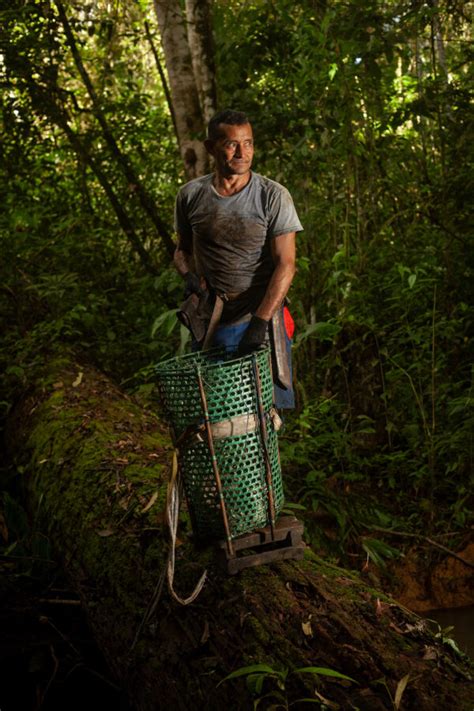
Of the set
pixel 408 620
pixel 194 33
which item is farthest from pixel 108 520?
pixel 194 33

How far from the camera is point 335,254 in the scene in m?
5.45

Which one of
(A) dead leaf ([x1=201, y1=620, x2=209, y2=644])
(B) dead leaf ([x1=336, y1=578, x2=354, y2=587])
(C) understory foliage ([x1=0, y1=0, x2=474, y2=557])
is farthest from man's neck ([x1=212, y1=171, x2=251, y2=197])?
(A) dead leaf ([x1=201, y1=620, x2=209, y2=644])

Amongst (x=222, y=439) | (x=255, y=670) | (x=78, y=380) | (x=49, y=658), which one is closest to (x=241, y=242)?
(x=222, y=439)

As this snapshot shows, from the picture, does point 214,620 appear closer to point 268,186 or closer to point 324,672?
point 324,672

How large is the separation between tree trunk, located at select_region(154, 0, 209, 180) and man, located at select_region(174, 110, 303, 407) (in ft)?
10.5

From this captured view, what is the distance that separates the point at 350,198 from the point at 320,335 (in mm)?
1332

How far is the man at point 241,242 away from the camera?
3250 mm

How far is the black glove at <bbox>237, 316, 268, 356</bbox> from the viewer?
326cm

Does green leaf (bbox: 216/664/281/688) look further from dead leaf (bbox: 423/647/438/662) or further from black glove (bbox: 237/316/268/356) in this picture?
black glove (bbox: 237/316/268/356)

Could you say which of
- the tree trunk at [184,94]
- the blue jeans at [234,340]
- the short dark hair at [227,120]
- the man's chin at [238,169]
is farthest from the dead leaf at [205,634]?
the tree trunk at [184,94]

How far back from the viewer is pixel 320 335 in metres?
5.42

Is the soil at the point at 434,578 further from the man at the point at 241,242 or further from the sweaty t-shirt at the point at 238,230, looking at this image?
the sweaty t-shirt at the point at 238,230

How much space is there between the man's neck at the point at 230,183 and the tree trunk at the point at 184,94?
3258mm

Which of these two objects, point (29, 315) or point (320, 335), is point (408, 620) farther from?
point (29, 315)
